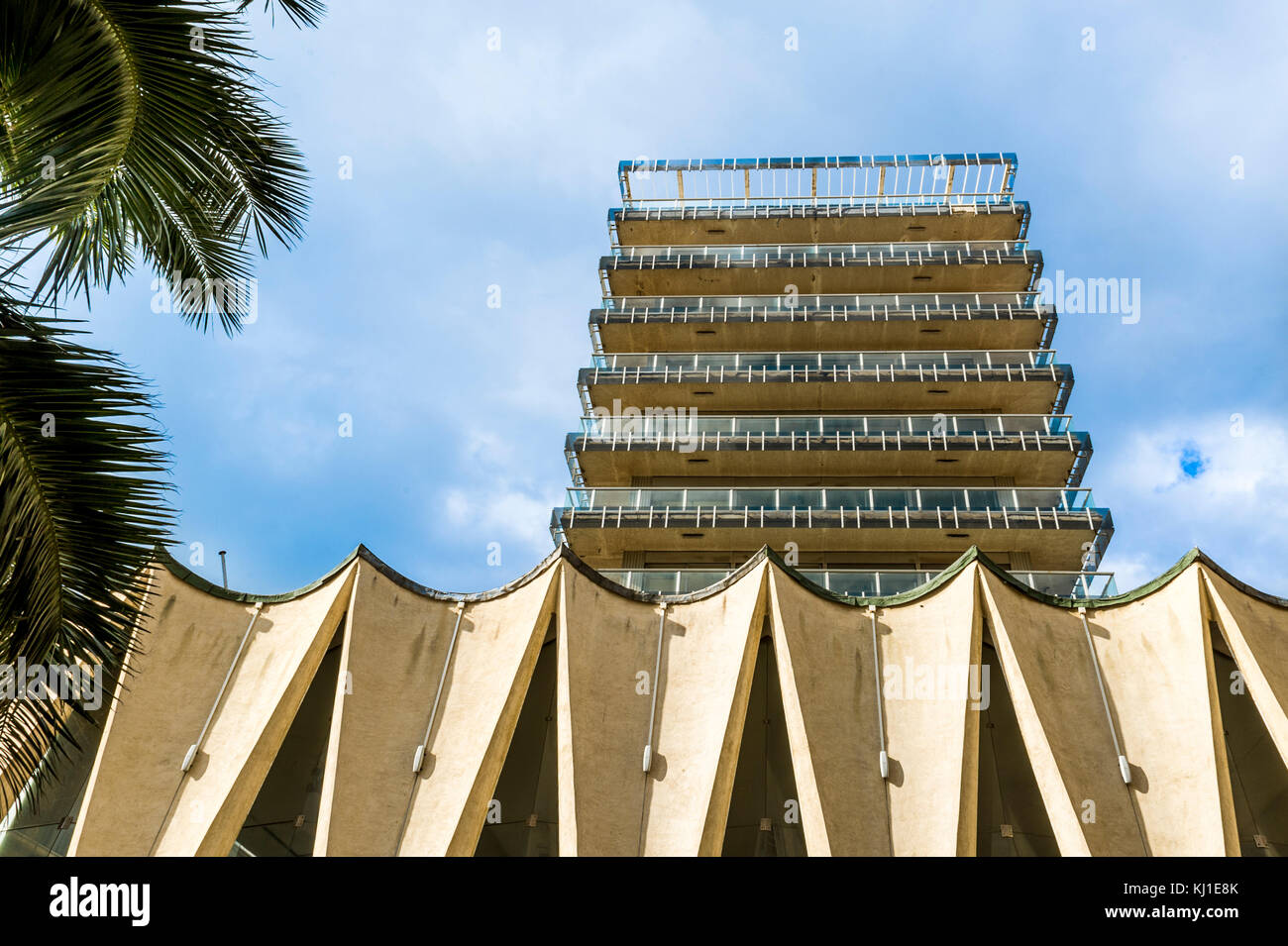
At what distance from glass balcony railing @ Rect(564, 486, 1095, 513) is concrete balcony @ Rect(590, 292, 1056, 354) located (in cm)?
1072

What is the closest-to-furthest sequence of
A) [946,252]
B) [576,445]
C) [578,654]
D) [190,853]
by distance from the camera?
[190,853] → [578,654] → [576,445] → [946,252]

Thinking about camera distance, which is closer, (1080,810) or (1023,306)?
(1080,810)

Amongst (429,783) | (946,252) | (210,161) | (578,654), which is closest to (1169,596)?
(578,654)

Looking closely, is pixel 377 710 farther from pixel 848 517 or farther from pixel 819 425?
pixel 819 425

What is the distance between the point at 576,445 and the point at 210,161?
26641 mm

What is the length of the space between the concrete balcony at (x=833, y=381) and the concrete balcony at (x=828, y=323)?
2.51m

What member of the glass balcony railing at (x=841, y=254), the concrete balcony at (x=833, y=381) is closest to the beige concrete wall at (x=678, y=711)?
the concrete balcony at (x=833, y=381)

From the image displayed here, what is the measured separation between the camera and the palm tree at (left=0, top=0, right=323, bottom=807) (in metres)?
8.34

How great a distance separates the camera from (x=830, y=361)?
39.3 meters

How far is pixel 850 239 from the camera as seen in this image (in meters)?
48.1

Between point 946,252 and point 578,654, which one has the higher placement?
point 946,252

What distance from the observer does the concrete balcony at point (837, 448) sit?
3575 cm

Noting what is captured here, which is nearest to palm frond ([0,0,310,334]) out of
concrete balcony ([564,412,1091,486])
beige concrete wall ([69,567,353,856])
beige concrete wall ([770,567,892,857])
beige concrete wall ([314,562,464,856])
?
beige concrete wall ([69,567,353,856])
